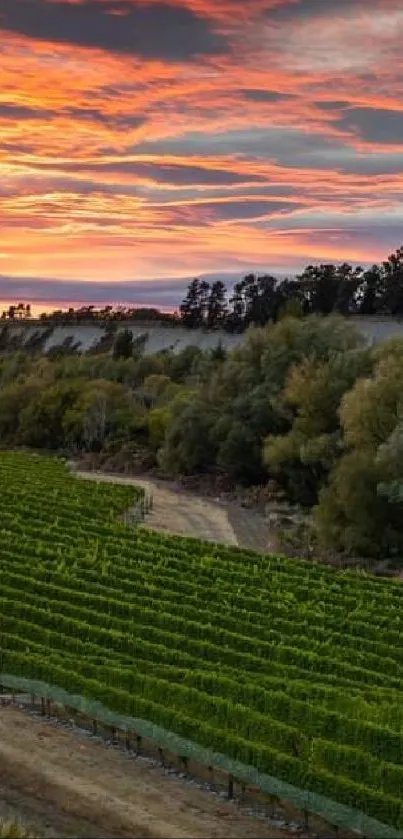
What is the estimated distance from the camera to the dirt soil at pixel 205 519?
5888 cm

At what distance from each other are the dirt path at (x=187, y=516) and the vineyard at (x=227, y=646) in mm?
11694

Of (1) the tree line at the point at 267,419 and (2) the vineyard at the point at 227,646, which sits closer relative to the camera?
(2) the vineyard at the point at 227,646

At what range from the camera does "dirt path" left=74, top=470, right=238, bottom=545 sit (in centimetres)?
5995

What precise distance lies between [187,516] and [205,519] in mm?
1778

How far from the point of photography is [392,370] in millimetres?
53656

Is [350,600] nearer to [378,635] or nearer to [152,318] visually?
[378,635]

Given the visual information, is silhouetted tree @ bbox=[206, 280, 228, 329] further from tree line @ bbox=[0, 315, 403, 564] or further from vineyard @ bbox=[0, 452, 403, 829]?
vineyard @ bbox=[0, 452, 403, 829]

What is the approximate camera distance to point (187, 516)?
219ft

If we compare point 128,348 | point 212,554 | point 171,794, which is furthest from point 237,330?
point 171,794

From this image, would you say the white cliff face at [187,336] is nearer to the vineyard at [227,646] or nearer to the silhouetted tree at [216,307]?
the silhouetted tree at [216,307]

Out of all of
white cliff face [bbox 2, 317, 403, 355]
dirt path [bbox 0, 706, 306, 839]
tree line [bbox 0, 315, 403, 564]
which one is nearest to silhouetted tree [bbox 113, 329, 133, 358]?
tree line [bbox 0, 315, 403, 564]

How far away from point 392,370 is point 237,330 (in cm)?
9944

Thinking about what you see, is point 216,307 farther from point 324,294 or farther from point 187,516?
point 187,516

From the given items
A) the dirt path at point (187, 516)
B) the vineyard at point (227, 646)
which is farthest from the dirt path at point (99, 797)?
the dirt path at point (187, 516)
